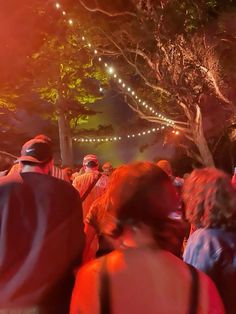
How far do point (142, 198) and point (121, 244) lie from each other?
0.21 m

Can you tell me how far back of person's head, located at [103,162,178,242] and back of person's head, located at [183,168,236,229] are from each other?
930mm

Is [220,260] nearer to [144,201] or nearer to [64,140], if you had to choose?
[144,201]

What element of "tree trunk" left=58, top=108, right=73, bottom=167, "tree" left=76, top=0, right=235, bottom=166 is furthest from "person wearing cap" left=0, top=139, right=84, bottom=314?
"tree trunk" left=58, top=108, right=73, bottom=167

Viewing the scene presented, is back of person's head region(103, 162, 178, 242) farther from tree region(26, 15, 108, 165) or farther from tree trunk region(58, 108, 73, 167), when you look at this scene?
tree trunk region(58, 108, 73, 167)

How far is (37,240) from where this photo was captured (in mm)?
2992

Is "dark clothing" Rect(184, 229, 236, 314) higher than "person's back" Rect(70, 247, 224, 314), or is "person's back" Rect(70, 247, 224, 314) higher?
"person's back" Rect(70, 247, 224, 314)

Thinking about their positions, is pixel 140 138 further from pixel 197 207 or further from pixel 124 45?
pixel 197 207

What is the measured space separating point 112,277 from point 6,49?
15.4 metres

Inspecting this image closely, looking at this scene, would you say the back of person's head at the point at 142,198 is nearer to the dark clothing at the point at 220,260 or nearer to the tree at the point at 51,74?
the dark clothing at the point at 220,260

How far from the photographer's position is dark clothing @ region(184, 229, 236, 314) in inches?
108

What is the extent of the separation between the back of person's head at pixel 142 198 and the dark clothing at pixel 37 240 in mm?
1140

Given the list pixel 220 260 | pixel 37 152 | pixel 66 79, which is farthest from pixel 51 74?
pixel 220 260

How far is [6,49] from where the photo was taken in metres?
16.2

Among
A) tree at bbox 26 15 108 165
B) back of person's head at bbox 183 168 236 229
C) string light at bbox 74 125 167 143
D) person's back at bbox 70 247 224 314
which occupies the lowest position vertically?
string light at bbox 74 125 167 143
